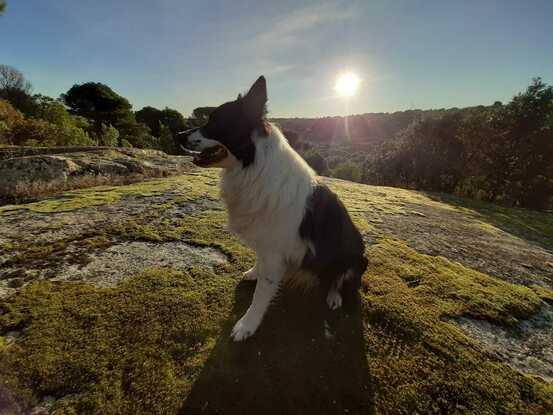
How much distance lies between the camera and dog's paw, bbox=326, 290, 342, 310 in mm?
3002

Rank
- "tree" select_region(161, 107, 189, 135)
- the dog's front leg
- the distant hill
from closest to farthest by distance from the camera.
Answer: the dog's front leg, "tree" select_region(161, 107, 189, 135), the distant hill

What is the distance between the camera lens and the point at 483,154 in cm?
1784

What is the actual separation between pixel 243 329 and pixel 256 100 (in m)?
2.36

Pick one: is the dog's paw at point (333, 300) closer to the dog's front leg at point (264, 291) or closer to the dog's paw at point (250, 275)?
the dog's front leg at point (264, 291)

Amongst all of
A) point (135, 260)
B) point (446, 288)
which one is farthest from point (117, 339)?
point (446, 288)

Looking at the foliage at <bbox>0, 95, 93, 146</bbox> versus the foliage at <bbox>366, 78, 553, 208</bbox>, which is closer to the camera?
the foliage at <bbox>366, 78, 553, 208</bbox>

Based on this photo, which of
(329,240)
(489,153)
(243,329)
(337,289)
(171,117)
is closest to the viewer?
(243,329)

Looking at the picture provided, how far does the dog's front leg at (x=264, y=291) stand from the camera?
2.56 metres

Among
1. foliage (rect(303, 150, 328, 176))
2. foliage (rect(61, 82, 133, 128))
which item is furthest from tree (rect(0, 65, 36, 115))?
foliage (rect(303, 150, 328, 176))

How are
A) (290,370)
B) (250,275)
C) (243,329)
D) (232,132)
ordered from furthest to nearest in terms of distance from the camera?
(250,275) < (232,132) < (243,329) < (290,370)

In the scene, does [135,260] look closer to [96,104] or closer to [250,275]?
[250,275]

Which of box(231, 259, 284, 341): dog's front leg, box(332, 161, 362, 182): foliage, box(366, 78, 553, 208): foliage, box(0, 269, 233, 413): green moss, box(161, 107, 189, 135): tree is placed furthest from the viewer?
box(161, 107, 189, 135): tree

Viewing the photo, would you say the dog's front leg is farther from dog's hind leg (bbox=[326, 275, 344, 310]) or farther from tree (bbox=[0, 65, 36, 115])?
tree (bbox=[0, 65, 36, 115])

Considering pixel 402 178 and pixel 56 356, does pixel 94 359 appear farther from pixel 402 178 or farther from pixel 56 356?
pixel 402 178
